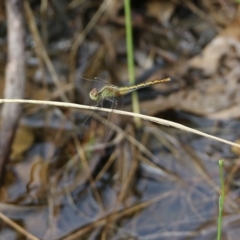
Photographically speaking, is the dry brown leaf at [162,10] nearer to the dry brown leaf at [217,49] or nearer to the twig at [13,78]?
the dry brown leaf at [217,49]

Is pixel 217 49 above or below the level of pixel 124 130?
above

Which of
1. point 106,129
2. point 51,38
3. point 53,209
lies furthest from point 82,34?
point 53,209

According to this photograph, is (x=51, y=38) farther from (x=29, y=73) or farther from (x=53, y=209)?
(x=53, y=209)

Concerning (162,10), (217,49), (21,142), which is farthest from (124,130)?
(162,10)

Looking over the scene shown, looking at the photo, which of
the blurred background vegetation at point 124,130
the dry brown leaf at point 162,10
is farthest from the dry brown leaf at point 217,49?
the dry brown leaf at point 162,10

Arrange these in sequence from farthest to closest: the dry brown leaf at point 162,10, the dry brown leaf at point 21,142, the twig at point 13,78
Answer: the dry brown leaf at point 162,10 → the dry brown leaf at point 21,142 → the twig at point 13,78

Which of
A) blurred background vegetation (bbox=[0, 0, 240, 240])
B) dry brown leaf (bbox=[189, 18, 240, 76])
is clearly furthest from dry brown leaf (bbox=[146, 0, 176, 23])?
dry brown leaf (bbox=[189, 18, 240, 76])

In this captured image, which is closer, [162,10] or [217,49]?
[217,49]

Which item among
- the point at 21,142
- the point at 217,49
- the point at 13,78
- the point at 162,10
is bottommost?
the point at 21,142

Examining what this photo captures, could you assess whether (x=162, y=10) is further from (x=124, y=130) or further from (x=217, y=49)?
(x=124, y=130)

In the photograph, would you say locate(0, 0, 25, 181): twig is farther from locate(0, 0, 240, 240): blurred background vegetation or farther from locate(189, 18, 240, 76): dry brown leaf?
locate(189, 18, 240, 76): dry brown leaf

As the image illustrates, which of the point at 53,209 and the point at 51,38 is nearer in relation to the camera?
the point at 53,209
